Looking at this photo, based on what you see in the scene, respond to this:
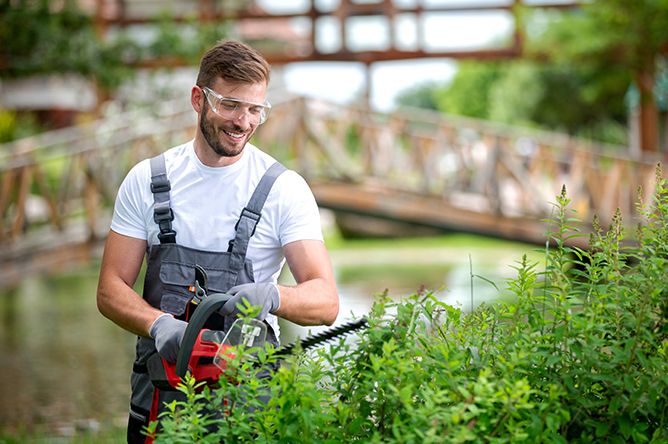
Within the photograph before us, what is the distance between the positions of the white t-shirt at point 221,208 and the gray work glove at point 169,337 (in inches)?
13.6

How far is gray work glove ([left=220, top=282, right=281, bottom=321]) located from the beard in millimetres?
513

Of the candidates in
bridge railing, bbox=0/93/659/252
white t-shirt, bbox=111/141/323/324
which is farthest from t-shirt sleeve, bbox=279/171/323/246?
bridge railing, bbox=0/93/659/252

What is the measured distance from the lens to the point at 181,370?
289 cm

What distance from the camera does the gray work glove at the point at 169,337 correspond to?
2979 millimetres

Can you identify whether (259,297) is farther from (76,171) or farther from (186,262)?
(76,171)

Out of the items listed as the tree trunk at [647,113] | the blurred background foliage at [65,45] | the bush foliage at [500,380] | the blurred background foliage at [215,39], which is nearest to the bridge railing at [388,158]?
the blurred background foliage at [215,39]

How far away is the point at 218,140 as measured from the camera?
3.31 metres

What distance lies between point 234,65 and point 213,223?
0.48 meters

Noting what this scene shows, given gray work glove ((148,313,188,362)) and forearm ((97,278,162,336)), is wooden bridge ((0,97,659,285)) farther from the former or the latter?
gray work glove ((148,313,188,362))

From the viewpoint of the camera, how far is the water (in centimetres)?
903

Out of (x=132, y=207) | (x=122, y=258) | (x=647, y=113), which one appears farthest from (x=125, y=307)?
(x=647, y=113)

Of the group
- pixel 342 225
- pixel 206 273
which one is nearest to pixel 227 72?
pixel 206 273

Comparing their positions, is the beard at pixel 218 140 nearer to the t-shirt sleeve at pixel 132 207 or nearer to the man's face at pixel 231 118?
the man's face at pixel 231 118

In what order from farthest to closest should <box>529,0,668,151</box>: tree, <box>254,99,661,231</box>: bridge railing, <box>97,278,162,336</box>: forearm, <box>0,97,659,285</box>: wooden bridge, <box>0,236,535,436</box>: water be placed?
<box>529,0,668,151</box>: tree < <box>254,99,661,231</box>: bridge railing < <box>0,97,659,285</box>: wooden bridge < <box>0,236,535,436</box>: water < <box>97,278,162,336</box>: forearm
